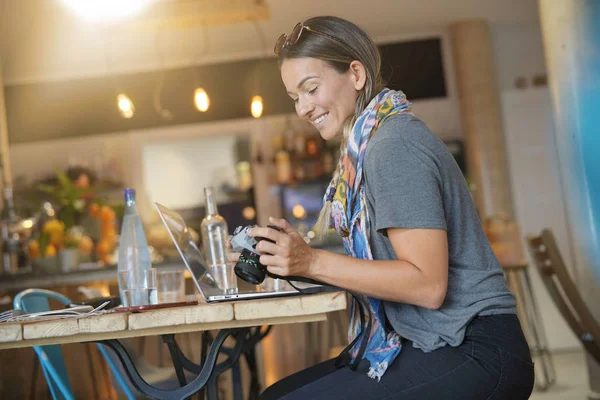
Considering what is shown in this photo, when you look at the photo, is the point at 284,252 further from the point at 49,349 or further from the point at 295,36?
the point at 49,349

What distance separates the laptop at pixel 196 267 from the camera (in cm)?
172

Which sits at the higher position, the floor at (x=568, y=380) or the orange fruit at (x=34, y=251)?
the orange fruit at (x=34, y=251)

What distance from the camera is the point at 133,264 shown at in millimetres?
2029

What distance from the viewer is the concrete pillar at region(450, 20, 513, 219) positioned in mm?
7438

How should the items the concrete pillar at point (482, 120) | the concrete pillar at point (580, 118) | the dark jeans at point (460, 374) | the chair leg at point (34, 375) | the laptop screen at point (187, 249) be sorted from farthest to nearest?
the concrete pillar at point (482, 120), the chair leg at point (34, 375), the concrete pillar at point (580, 118), the laptop screen at point (187, 249), the dark jeans at point (460, 374)

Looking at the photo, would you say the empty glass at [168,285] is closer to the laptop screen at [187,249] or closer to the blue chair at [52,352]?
the laptop screen at [187,249]

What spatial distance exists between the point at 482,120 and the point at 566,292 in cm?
381

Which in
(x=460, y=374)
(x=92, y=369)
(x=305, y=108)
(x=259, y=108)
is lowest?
(x=92, y=369)

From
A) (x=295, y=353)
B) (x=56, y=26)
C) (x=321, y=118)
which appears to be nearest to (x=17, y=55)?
(x=56, y=26)

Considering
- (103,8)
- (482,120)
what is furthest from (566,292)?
(482,120)

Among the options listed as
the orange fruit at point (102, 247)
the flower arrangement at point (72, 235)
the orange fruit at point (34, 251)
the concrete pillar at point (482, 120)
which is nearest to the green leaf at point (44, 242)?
the flower arrangement at point (72, 235)

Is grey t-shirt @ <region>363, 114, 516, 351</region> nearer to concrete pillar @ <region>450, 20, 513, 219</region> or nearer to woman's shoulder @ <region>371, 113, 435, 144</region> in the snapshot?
woman's shoulder @ <region>371, 113, 435, 144</region>

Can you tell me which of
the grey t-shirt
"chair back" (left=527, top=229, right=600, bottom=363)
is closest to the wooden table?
the grey t-shirt

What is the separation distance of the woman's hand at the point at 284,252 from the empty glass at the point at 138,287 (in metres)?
0.50
